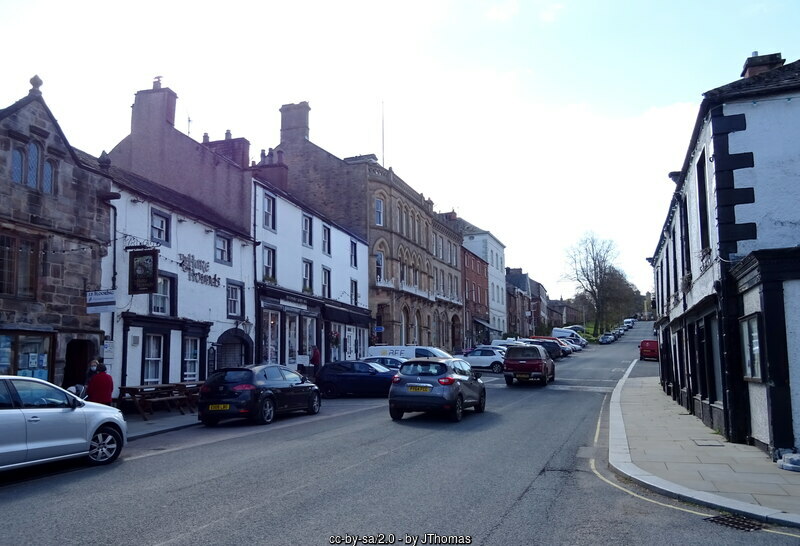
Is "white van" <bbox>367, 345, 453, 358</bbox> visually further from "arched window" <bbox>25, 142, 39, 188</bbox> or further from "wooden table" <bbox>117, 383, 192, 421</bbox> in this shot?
"arched window" <bbox>25, 142, 39, 188</bbox>

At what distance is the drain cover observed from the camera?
21.4 ft

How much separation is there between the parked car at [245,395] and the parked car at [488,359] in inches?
919

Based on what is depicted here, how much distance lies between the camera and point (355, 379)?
976 inches

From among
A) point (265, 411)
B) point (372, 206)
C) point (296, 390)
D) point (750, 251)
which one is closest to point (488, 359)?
point (372, 206)

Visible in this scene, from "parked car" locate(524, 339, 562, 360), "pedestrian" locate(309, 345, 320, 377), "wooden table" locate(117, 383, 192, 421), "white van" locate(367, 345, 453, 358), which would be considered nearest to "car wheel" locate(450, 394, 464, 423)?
"wooden table" locate(117, 383, 192, 421)

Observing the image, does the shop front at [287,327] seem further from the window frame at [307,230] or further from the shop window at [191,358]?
the shop window at [191,358]

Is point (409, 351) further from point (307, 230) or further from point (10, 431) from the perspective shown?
point (10, 431)

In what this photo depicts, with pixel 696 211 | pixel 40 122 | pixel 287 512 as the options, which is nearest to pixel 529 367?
pixel 696 211

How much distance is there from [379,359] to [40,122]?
15.8 m

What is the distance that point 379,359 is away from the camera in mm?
27828

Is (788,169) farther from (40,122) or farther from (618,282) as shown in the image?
(618,282)

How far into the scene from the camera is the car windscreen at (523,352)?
94.6ft

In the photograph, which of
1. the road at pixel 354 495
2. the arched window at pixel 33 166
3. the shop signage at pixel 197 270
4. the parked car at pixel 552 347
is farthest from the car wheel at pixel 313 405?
the parked car at pixel 552 347

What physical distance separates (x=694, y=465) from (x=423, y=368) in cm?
758
